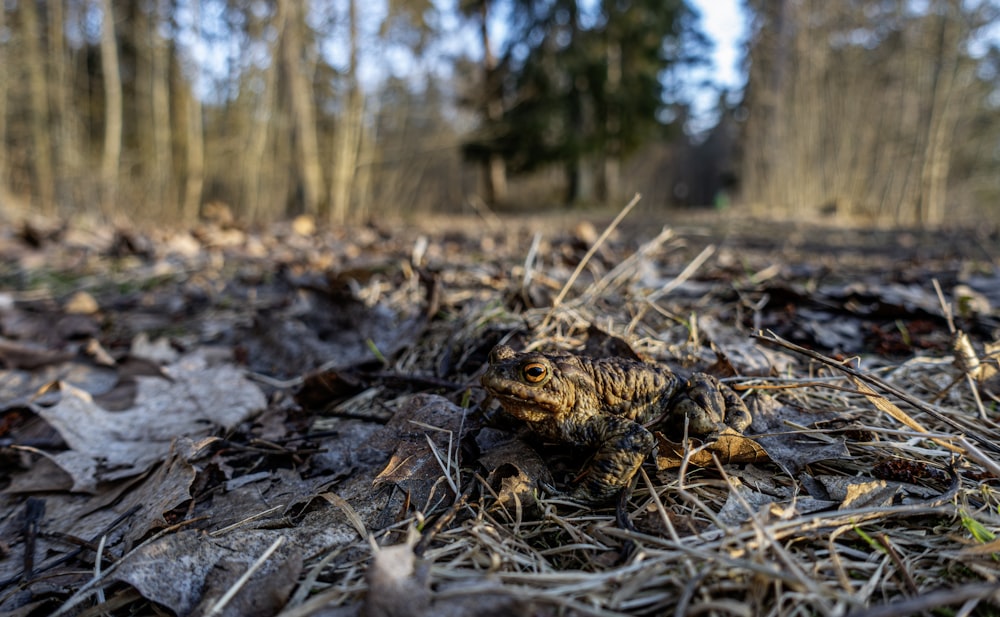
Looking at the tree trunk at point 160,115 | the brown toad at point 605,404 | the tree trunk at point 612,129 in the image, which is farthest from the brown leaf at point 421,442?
the tree trunk at point 612,129

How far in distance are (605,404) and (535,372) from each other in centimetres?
23

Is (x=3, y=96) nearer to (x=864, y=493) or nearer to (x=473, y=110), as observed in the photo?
(x=473, y=110)

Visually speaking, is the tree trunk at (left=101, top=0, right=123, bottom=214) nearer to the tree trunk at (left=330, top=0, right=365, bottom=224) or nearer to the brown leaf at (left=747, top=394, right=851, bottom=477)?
the tree trunk at (left=330, top=0, right=365, bottom=224)

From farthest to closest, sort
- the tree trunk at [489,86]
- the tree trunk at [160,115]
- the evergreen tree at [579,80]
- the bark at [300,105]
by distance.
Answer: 1. the tree trunk at [489,86]
2. the evergreen tree at [579,80]
3. the tree trunk at [160,115]
4. the bark at [300,105]

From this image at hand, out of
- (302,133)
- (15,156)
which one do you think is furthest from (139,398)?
(15,156)

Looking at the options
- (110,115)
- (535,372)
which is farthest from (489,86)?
(535,372)

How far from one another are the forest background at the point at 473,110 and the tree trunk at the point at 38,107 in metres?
0.07

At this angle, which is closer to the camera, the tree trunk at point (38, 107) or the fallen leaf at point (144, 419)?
the fallen leaf at point (144, 419)

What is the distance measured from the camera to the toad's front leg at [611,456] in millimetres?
1308

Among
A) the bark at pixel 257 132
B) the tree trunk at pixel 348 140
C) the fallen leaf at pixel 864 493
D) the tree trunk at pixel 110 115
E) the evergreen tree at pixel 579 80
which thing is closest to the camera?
the fallen leaf at pixel 864 493

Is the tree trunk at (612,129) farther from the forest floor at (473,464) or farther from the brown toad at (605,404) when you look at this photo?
the brown toad at (605,404)

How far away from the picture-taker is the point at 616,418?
1381 millimetres

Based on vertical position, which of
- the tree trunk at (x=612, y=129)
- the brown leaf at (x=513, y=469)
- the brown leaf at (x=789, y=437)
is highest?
the tree trunk at (x=612, y=129)

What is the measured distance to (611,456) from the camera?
1316 mm
